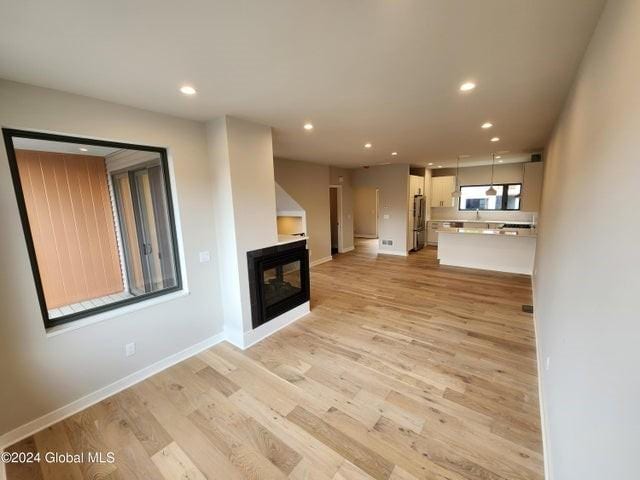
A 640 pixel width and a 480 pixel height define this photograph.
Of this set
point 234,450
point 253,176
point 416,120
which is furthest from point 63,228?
point 416,120

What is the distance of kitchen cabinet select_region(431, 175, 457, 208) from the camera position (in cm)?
881

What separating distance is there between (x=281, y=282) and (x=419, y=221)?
6059 mm

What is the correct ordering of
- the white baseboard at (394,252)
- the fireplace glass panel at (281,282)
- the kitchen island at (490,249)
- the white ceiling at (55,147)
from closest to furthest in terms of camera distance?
the white ceiling at (55,147) < the fireplace glass panel at (281,282) < the kitchen island at (490,249) < the white baseboard at (394,252)

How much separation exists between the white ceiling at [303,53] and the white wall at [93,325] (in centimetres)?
17

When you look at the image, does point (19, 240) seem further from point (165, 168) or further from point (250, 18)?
point (250, 18)

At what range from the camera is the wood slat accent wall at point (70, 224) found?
229 centimetres

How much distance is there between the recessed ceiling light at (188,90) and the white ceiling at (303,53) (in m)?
0.06

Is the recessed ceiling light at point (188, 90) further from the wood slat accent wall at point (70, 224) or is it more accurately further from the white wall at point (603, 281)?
the white wall at point (603, 281)

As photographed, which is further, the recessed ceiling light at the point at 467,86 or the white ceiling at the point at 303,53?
the recessed ceiling light at the point at 467,86

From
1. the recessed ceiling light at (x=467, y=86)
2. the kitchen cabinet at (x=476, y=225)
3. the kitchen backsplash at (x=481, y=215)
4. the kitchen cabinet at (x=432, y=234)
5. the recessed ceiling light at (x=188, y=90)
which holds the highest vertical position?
the recessed ceiling light at (x=188, y=90)

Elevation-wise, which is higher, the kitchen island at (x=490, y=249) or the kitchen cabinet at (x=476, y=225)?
the kitchen cabinet at (x=476, y=225)

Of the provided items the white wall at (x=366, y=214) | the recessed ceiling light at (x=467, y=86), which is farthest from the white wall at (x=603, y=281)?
the white wall at (x=366, y=214)

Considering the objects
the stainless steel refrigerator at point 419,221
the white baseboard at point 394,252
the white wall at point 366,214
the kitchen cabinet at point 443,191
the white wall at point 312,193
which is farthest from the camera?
the white wall at point 366,214

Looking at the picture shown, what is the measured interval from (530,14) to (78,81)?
2.93 meters
